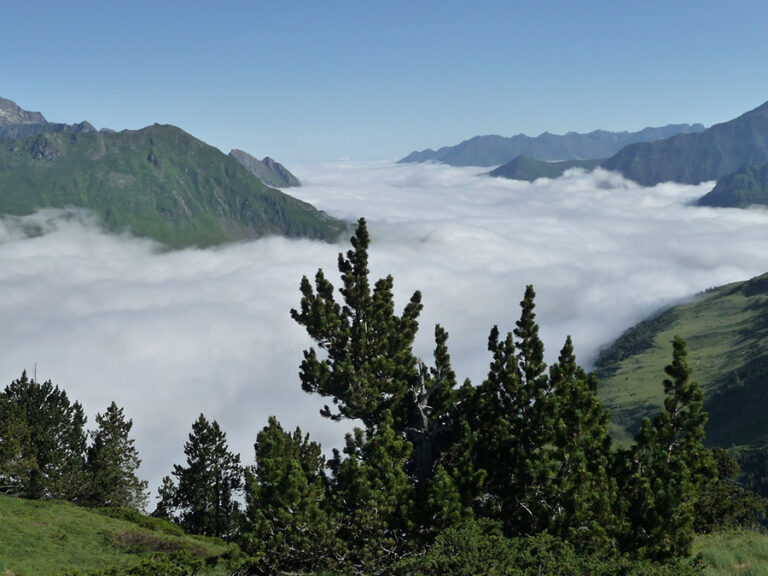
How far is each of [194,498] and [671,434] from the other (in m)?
64.2

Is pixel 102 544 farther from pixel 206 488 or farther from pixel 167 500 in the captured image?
pixel 167 500

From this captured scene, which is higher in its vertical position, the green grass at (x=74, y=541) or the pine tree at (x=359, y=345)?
the pine tree at (x=359, y=345)

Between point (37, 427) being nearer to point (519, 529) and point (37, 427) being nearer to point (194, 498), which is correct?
point (194, 498)

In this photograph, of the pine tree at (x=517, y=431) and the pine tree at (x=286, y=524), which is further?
the pine tree at (x=517, y=431)

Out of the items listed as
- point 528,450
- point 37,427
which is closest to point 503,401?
point 528,450

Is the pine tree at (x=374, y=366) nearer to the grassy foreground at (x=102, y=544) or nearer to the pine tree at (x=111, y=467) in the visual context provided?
the grassy foreground at (x=102, y=544)

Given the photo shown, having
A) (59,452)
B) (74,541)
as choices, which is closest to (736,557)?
(74,541)

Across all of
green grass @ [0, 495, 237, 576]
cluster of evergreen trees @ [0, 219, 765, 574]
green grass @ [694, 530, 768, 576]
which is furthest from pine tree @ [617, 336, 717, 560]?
green grass @ [0, 495, 237, 576]

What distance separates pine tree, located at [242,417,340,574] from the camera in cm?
2165

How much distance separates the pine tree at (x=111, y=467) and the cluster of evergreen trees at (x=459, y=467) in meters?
56.0

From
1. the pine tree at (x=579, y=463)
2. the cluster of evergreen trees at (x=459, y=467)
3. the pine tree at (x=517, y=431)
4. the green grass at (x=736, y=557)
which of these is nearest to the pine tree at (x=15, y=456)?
the cluster of evergreen trees at (x=459, y=467)

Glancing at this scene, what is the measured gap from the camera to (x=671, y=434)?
22844 millimetres

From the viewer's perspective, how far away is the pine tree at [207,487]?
7044 cm

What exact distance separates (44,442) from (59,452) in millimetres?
3155
